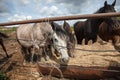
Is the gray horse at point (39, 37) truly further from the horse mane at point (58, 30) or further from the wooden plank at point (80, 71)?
the wooden plank at point (80, 71)

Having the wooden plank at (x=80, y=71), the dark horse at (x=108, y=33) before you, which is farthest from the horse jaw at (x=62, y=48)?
the dark horse at (x=108, y=33)

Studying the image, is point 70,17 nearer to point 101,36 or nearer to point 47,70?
point 47,70

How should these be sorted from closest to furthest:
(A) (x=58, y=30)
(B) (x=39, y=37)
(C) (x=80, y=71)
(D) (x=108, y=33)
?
(C) (x=80, y=71)
(A) (x=58, y=30)
(B) (x=39, y=37)
(D) (x=108, y=33)

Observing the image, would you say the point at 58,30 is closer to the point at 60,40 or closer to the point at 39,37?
the point at 60,40

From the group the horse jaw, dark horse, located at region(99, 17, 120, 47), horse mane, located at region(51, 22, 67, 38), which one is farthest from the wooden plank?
dark horse, located at region(99, 17, 120, 47)

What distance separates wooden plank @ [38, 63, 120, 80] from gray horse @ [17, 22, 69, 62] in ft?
0.84

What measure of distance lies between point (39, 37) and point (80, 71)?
263 centimetres

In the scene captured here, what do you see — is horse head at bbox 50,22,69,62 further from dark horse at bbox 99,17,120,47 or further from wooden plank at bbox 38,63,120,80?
dark horse at bbox 99,17,120,47

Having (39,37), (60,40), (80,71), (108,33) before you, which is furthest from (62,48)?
(108,33)

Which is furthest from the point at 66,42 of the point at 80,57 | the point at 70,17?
the point at 80,57

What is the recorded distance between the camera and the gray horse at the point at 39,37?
14.0ft

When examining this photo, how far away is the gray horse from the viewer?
427cm

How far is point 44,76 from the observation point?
4711mm

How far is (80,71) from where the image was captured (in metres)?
4.18
